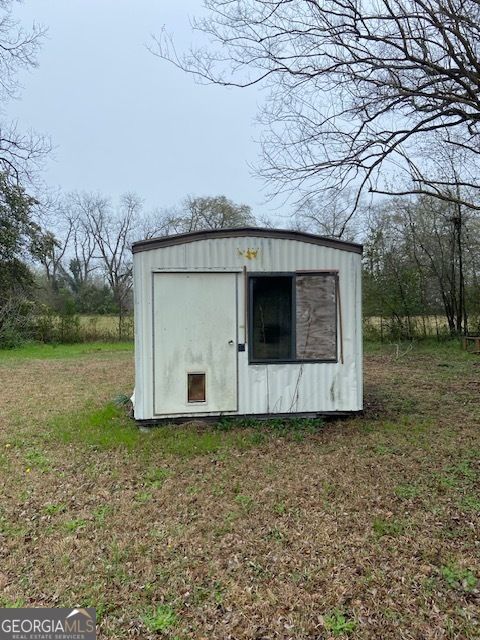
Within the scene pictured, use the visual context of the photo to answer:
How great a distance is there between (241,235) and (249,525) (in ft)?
9.75

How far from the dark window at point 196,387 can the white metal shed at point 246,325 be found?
10 mm

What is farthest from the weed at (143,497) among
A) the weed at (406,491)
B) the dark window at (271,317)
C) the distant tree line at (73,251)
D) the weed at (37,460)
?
the distant tree line at (73,251)

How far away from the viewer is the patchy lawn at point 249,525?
193 centimetres

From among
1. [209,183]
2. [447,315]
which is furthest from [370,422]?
[209,183]

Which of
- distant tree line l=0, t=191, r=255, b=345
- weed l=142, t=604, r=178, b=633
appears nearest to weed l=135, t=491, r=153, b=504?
weed l=142, t=604, r=178, b=633

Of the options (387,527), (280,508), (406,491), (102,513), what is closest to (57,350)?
(102,513)

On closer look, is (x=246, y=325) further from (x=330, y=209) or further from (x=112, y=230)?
(x=112, y=230)

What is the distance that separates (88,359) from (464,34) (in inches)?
395

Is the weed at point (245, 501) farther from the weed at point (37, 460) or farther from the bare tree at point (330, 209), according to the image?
the bare tree at point (330, 209)

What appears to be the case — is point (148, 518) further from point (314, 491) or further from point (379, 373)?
point (379, 373)

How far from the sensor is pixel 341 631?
1.81 metres

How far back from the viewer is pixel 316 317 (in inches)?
190

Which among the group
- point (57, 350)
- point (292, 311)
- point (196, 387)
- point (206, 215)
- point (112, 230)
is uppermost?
point (206, 215)

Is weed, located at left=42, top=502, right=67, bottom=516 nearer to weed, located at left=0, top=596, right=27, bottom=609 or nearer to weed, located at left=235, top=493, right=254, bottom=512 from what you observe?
weed, located at left=0, top=596, right=27, bottom=609
